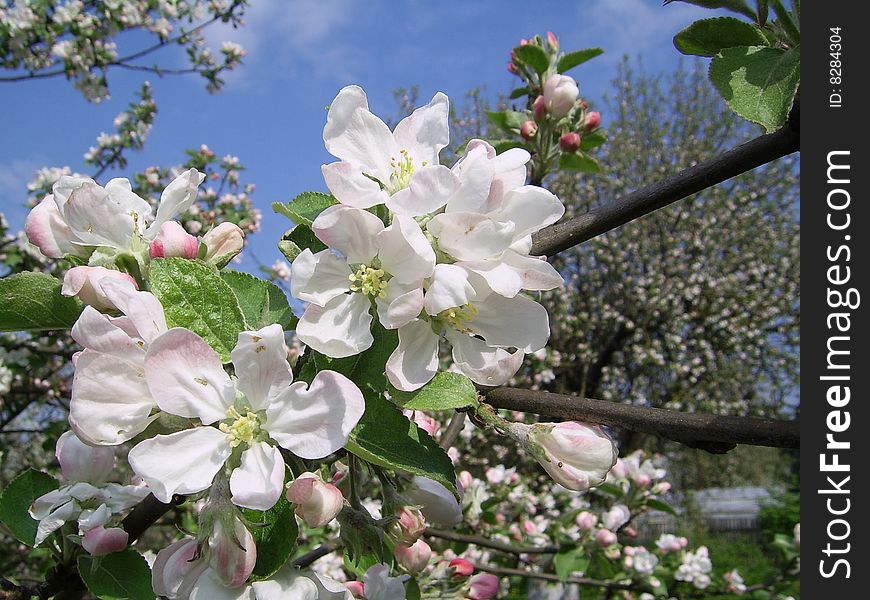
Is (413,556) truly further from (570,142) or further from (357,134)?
(570,142)

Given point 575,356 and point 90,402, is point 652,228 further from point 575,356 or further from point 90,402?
point 90,402

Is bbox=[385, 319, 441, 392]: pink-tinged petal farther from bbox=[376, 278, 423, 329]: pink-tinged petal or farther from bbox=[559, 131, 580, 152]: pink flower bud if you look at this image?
bbox=[559, 131, 580, 152]: pink flower bud

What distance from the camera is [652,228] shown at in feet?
40.3

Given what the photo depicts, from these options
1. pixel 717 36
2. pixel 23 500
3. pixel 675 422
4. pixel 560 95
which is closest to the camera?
pixel 675 422

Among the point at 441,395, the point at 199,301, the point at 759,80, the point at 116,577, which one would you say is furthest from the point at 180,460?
the point at 759,80

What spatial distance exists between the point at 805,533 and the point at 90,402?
→ 107 centimetres

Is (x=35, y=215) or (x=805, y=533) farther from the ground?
(x=35, y=215)

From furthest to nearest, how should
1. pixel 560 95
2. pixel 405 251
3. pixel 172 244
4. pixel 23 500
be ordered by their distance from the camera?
pixel 560 95, pixel 23 500, pixel 172 244, pixel 405 251

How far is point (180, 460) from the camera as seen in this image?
70 centimetres

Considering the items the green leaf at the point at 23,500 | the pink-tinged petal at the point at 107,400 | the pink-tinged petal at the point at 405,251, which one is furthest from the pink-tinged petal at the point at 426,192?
the green leaf at the point at 23,500

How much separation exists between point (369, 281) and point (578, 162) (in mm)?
1339

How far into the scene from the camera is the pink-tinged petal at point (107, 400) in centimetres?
71

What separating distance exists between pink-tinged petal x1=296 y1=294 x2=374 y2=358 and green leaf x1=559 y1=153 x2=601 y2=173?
1336mm

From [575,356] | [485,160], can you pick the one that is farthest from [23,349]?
[575,356]
